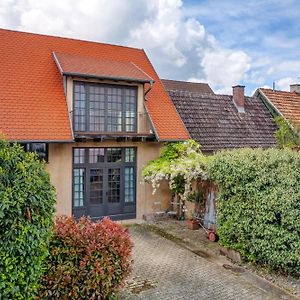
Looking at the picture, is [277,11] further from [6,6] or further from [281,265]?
[6,6]

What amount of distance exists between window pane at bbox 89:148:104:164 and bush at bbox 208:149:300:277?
580cm

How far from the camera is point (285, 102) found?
2181 cm

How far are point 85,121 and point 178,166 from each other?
14.4 ft

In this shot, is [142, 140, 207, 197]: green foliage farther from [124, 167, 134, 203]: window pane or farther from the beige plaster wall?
[124, 167, 134, 203]: window pane

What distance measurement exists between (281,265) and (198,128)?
9.13m

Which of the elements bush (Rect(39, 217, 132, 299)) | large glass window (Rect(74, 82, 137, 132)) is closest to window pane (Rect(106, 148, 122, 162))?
large glass window (Rect(74, 82, 137, 132))

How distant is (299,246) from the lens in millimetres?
9086

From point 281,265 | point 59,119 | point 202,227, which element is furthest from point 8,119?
point 281,265

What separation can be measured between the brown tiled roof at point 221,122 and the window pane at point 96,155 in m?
4.58

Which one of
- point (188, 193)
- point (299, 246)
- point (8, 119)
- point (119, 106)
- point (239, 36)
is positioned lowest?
point (299, 246)

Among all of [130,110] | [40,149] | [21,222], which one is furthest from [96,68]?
[21,222]

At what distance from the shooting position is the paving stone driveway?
323 inches

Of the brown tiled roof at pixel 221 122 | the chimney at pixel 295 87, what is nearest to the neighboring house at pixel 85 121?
the brown tiled roof at pixel 221 122

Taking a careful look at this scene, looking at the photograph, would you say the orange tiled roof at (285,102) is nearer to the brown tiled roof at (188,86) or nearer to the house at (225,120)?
the house at (225,120)
